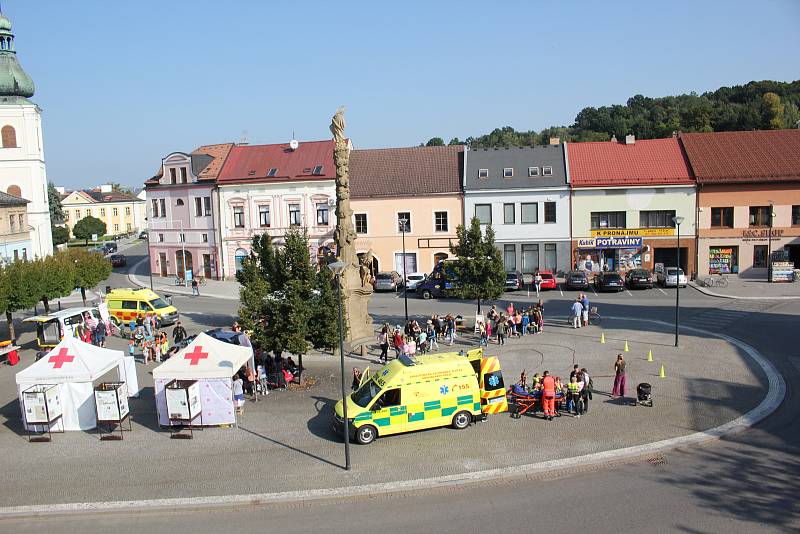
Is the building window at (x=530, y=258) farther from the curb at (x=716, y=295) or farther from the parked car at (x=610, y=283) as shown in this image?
the curb at (x=716, y=295)

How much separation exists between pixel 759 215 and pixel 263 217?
35516mm

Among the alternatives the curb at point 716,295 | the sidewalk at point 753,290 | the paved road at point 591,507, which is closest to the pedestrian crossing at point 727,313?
the curb at point 716,295

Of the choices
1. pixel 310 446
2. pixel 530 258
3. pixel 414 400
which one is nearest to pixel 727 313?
pixel 530 258

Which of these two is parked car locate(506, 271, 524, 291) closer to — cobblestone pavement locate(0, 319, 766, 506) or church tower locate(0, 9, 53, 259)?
cobblestone pavement locate(0, 319, 766, 506)

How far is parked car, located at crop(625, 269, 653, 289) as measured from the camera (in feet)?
133

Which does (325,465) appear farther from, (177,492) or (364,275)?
(364,275)

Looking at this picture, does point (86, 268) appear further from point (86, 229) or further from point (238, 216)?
point (86, 229)

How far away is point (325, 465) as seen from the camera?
16.0 metres

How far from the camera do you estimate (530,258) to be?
46.5m

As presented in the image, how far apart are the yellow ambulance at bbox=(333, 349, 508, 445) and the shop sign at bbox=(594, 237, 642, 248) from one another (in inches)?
1185


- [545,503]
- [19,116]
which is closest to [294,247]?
[545,503]

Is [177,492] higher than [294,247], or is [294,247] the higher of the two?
[294,247]

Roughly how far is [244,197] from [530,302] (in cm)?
2511

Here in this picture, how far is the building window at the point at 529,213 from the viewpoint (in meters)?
46.5
